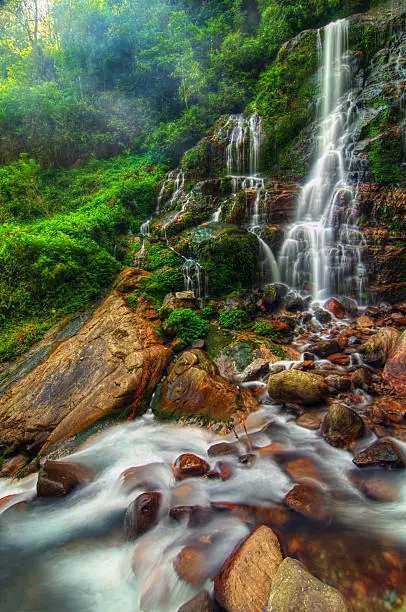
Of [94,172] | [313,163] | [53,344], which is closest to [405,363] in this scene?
[53,344]

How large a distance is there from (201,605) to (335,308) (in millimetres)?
7305

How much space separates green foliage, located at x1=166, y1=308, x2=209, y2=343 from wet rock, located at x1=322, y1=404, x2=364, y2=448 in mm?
3495

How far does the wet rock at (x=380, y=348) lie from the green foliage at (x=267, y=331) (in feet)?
6.40

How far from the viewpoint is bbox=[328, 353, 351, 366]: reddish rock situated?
5.98 m

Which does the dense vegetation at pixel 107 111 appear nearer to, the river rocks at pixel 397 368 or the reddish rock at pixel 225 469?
the river rocks at pixel 397 368

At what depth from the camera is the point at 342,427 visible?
4234 millimetres

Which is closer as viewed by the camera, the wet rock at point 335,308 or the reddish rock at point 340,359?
the reddish rock at point 340,359

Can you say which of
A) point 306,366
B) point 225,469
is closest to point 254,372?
point 306,366

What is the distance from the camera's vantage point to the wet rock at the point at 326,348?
20.7 feet

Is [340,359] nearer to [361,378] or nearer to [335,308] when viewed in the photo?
[361,378]

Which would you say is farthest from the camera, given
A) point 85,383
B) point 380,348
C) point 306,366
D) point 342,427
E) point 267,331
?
point 267,331

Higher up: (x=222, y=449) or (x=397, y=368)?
(x=397, y=368)

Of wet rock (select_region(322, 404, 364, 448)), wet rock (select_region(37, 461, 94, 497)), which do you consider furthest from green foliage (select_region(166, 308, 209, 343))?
wet rock (select_region(322, 404, 364, 448))

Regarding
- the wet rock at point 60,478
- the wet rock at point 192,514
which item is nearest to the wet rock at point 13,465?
the wet rock at point 60,478
